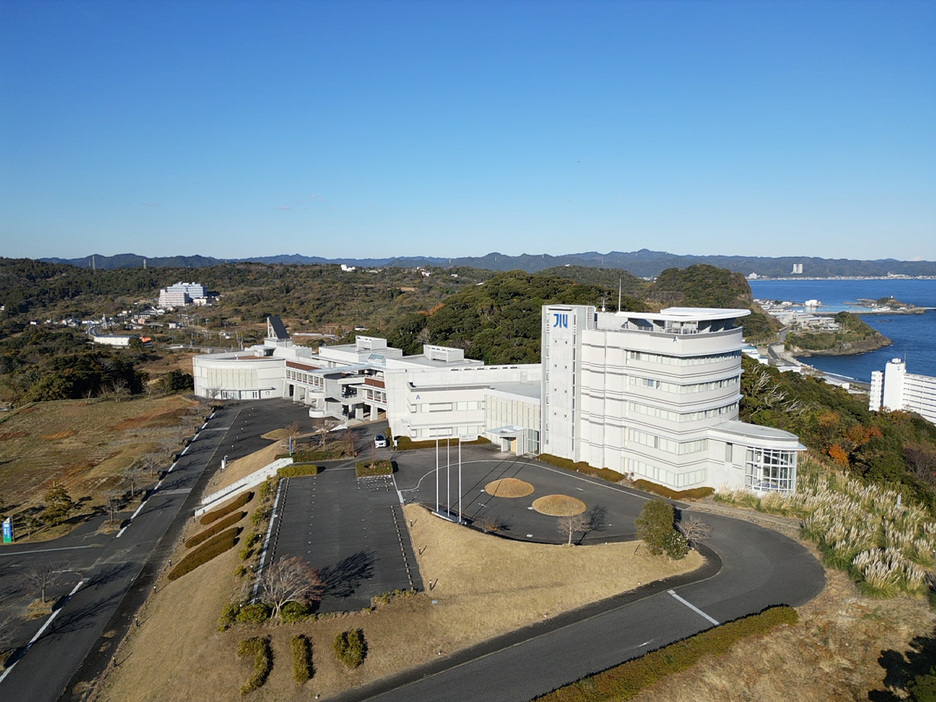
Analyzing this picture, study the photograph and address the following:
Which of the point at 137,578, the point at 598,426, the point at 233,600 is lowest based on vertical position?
the point at 137,578

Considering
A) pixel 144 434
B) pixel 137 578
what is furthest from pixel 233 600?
pixel 144 434

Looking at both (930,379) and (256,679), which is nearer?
(256,679)

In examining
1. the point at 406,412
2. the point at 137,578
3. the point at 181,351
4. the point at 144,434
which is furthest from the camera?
the point at 181,351

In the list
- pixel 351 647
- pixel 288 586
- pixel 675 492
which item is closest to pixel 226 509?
pixel 288 586

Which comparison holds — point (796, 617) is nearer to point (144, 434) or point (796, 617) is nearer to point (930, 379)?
point (144, 434)

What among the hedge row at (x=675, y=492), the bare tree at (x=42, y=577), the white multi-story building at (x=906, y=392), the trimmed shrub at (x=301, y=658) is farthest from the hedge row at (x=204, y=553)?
the white multi-story building at (x=906, y=392)

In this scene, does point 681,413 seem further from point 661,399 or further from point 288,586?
point 288,586

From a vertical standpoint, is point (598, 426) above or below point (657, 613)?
above

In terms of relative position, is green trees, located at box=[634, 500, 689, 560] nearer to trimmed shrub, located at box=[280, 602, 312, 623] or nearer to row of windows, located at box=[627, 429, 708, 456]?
row of windows, located at box=[627, 429, 708, 456]
